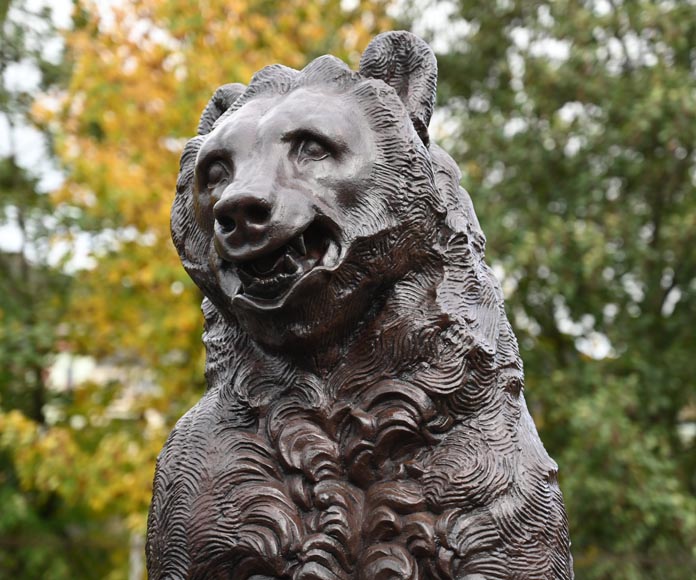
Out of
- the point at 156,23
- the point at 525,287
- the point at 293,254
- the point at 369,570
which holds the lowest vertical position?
the point at 525,287

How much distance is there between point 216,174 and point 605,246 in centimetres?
598

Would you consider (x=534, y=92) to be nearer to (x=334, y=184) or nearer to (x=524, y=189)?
(x=524, y=189)

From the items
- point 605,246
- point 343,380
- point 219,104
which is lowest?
point 605,246

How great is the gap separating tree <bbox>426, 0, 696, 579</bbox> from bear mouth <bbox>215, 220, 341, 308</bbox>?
16.8 ft

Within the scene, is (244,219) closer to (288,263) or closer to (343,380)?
(288,263)

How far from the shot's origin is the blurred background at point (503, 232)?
707 cm

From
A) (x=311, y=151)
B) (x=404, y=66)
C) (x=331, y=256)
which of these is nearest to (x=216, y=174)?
(x=311, y=151)

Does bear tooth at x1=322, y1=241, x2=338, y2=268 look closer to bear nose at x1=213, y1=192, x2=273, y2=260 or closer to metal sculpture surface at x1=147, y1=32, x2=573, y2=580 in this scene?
metal sculpture surface at x1=147, y1=32, x2=573, y2=580

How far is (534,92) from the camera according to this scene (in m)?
8.38

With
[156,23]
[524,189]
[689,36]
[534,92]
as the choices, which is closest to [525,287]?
[524,189]

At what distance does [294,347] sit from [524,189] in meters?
6.66

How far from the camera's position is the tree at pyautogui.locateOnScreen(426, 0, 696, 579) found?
7250 mm

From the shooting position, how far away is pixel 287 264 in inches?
82.9

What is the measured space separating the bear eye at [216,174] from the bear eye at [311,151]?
17 cm
